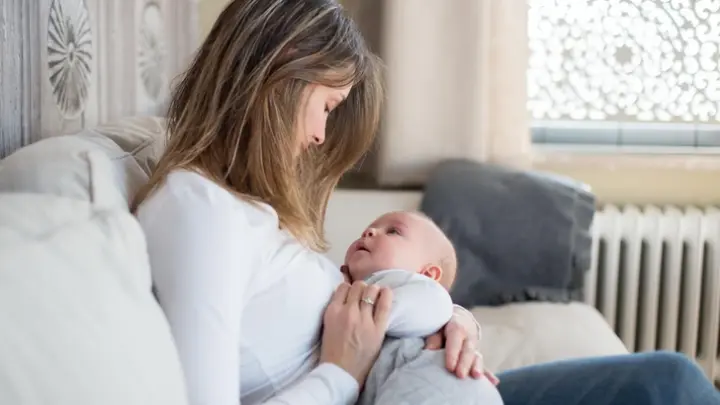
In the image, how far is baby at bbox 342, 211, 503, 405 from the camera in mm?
1067

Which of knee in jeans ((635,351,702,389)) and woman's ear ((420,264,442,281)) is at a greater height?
woman's ear ((420,264,442,281))

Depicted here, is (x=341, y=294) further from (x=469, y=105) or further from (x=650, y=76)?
(x=650, y=76)


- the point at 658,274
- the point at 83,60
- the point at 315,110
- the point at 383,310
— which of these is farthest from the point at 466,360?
the point at 658,274

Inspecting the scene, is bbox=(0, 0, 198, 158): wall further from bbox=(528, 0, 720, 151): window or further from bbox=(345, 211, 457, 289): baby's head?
bbox=(528, 0, 720, 151): window

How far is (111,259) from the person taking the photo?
73 centimetres

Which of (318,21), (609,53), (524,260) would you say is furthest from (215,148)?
(609,53)

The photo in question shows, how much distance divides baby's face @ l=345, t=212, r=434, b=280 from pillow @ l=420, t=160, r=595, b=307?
2.59 feet

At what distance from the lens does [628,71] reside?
2.57 metres

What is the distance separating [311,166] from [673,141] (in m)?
1.59

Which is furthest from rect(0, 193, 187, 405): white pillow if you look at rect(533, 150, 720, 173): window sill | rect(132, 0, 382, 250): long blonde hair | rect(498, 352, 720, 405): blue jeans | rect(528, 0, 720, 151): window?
rect(528, 0, 720, 151): window

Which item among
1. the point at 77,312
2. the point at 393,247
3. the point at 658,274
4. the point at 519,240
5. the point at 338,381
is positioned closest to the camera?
the point at 77,312

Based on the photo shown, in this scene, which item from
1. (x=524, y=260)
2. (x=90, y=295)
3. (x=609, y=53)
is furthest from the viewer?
(x=609, y=53)

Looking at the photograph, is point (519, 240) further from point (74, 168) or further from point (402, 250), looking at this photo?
point (74, 168)

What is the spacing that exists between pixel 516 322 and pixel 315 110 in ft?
3.28
